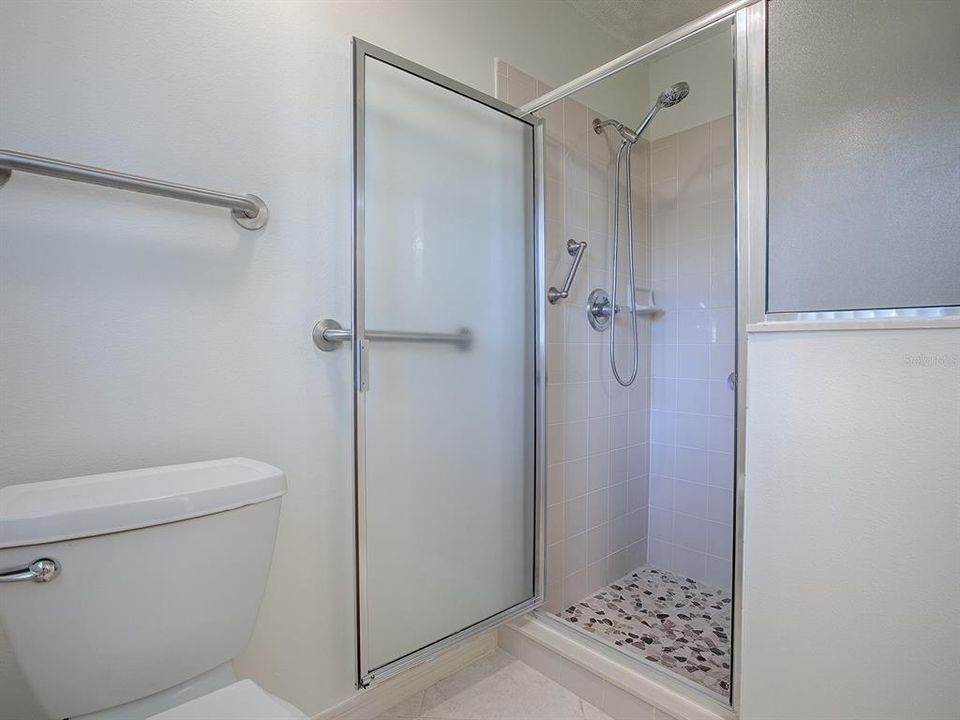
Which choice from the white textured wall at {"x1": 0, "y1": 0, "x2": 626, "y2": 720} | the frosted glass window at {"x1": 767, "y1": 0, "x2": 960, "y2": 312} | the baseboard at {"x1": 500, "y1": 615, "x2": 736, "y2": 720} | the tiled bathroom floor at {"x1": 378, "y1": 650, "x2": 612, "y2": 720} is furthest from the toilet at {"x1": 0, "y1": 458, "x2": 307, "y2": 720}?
the frosted glass window at {"x1": 767, "y1": 0, "x2": 960, "y2": 312}

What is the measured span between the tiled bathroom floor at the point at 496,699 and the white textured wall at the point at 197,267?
0.28m

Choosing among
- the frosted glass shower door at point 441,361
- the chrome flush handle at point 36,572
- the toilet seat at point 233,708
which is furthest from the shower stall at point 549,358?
the chrome flush handle at point 36,572

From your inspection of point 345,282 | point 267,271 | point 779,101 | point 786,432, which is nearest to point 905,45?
point 779,101

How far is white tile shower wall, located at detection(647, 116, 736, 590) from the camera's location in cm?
211

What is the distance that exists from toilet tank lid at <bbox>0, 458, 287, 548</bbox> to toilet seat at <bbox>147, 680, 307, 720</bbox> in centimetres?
32

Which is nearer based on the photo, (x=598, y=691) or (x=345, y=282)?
(x=345, y=282)

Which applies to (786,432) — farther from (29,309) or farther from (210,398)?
(29,309)

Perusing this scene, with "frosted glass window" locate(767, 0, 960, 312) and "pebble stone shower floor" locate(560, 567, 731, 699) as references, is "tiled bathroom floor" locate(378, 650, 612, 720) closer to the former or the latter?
"pebble stone shower floor" locate(560, 567, 731, 699)

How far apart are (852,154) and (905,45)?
24 cm

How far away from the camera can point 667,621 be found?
1.85 m

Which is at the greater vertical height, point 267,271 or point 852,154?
point 852,154

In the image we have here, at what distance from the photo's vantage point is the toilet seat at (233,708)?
81cm

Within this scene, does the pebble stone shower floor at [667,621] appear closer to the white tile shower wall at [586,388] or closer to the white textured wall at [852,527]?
the white tile shower wall at [586,388]

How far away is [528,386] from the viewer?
1750mm
